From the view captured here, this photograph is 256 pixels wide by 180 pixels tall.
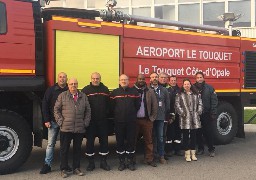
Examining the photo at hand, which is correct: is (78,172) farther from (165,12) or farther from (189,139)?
(165,12)

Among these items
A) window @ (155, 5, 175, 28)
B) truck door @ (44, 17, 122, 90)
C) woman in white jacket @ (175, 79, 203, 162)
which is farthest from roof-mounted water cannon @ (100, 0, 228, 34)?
window @ (155, 5, 175, 28)

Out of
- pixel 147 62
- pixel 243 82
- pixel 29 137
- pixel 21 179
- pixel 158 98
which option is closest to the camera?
pixel 21 179

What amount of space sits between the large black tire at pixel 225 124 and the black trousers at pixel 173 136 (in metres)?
1.57

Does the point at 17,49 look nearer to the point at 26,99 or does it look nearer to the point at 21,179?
the point at 26,99

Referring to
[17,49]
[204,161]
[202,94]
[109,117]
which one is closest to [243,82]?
[202,94]

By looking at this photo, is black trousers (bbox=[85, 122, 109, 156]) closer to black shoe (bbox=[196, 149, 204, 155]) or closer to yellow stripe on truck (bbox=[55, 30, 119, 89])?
yellow stripe on truck (bbox=[55, 30, 119, 89])

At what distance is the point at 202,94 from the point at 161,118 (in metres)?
1.33

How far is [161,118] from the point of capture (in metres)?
6.51

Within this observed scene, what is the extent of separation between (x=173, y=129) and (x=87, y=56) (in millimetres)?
2271

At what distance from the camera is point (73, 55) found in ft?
20.5

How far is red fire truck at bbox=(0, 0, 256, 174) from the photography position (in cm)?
575

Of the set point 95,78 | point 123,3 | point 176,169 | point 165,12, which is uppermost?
point 123,3

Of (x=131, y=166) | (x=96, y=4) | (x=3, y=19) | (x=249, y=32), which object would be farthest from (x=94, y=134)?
(x=96, y=4)

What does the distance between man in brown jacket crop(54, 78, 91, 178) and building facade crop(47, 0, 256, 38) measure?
15.9m
